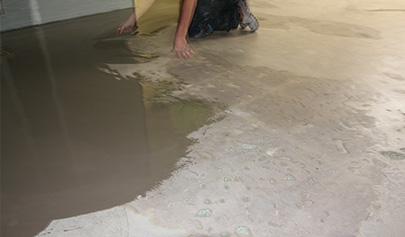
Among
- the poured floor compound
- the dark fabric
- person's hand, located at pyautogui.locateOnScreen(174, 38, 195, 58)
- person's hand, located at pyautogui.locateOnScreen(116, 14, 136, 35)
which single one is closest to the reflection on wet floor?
the poured floor compound

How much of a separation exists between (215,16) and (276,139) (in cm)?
153

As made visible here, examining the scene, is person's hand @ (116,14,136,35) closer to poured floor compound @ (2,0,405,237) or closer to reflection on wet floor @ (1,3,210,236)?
poured floor compound @ (2,0,405,237)


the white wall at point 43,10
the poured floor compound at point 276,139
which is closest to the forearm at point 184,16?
the poured floor compound at point 276,139

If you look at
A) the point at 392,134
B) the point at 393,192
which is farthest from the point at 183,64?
the point at 393,192

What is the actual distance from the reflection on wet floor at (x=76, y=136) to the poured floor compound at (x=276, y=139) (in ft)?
0.11

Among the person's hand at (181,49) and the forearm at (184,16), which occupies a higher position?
the forearm at (184,16)

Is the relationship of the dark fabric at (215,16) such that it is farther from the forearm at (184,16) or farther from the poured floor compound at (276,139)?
the forearm at (184,16)

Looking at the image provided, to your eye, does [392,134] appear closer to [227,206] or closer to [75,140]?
[227,206]

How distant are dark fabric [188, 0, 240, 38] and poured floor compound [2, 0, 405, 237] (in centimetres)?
17

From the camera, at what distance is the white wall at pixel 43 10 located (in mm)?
2711

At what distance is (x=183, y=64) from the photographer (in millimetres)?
2033

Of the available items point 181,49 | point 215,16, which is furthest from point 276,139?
point 215,16

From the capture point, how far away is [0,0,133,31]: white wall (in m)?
2.71

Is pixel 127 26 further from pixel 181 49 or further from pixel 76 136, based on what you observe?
pixel 76 136
